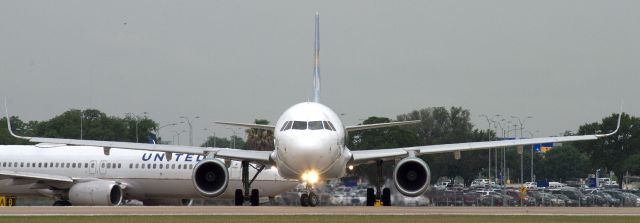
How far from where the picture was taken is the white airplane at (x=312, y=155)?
38.2m

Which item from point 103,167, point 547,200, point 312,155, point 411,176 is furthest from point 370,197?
point 547,200

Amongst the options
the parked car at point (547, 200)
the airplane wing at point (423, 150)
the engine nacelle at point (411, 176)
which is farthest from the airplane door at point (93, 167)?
the parked car at point (547, 200)

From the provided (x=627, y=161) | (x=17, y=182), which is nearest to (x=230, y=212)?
(x=17, y=182)

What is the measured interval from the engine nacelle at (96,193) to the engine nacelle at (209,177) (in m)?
11.8

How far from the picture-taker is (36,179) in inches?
2128

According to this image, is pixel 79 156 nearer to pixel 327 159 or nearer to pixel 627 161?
pixel 327 159

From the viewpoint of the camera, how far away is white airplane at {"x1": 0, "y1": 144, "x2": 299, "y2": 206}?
53.7 meters

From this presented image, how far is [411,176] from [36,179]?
19.6 meters

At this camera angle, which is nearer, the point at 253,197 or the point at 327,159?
the point at 327,159

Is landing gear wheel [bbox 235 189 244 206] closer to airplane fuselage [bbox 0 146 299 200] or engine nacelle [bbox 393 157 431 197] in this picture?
engine nacelle [bbox 393 157 431 197]

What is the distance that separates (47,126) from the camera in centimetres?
14450

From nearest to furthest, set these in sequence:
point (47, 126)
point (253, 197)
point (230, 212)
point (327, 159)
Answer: point (230, 212), point (327, 159), point (253, 197), point (47, 126)

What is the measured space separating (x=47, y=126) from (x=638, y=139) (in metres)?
64.5

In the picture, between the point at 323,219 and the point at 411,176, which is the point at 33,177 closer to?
the point at 411,176
